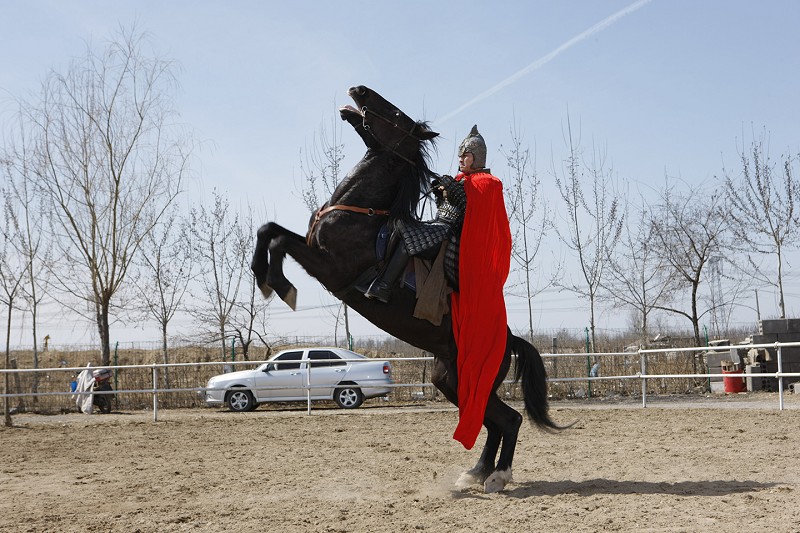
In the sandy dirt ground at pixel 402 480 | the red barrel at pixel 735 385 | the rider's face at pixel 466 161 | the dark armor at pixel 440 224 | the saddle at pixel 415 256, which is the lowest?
the red barrel at pixel 735 385

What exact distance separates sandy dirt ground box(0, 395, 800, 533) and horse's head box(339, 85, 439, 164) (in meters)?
2.72

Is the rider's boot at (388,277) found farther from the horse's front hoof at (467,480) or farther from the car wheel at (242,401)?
the car wheel at (242,401)

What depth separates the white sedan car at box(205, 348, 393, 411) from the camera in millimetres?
16703

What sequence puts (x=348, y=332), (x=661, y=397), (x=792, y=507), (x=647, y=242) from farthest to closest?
(x=647, y=242)
(x=348, y=332)
(x=661, y=397)
(x=792, y=507)

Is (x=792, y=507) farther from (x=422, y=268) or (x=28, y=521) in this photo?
(x=28, y=521)

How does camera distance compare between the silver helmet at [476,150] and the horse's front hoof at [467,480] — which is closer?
the horse's front hoof at [467,480]

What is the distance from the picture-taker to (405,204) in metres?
5.88

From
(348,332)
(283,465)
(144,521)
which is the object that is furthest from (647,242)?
(144,521)

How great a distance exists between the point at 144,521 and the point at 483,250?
123 inches

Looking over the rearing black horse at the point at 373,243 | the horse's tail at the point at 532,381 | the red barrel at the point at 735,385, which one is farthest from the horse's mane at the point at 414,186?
the red barrel at the point at 735,385

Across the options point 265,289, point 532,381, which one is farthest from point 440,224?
point 532,381

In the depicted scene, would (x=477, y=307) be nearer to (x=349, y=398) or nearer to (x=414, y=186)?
(x=414, y=186)

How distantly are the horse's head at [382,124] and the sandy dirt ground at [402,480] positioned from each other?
2723mm

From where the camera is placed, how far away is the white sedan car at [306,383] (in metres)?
16.7
